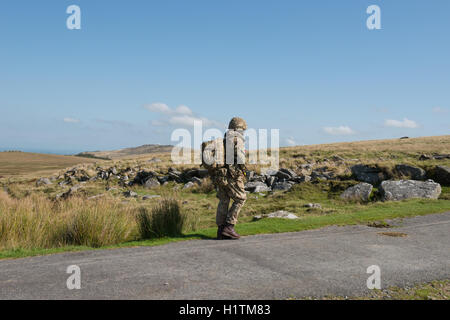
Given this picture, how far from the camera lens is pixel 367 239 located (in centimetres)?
833

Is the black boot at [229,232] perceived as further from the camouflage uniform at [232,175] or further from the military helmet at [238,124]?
the military helmet at [238,124]

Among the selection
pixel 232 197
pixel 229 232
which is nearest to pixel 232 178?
pixel 232 197

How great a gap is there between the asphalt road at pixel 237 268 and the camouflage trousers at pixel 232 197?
0.59 meters

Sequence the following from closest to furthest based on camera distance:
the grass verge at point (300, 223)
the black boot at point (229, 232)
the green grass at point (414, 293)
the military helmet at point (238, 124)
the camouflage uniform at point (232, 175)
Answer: the green grass at point (414, 293)
the grass verge at point (300, 223)
the black boot at point (229, 232)
the camouflage uniform at point (232, 175)
the military helmet at point (238, 124)

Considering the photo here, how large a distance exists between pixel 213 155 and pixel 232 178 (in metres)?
0.71

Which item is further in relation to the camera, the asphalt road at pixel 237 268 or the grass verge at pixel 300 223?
the grass verge at pixel 300 223

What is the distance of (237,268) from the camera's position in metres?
5.86

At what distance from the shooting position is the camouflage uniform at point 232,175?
329 inches

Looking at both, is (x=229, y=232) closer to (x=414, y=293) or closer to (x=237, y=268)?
(x=237, y=268)

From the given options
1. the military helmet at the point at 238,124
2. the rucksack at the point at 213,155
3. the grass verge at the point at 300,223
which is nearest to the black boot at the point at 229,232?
the grass verge at the point at 300,223

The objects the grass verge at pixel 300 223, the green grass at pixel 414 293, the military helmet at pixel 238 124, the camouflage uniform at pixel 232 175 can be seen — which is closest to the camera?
the green grass at pixel 414 293

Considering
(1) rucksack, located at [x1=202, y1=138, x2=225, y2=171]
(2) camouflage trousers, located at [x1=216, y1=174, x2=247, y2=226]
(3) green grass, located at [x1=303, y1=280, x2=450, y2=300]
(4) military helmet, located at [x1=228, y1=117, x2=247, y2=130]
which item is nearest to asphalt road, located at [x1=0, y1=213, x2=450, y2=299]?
(3) green grass, located at [x1=303, y1=280, x2=450, y2=300]
